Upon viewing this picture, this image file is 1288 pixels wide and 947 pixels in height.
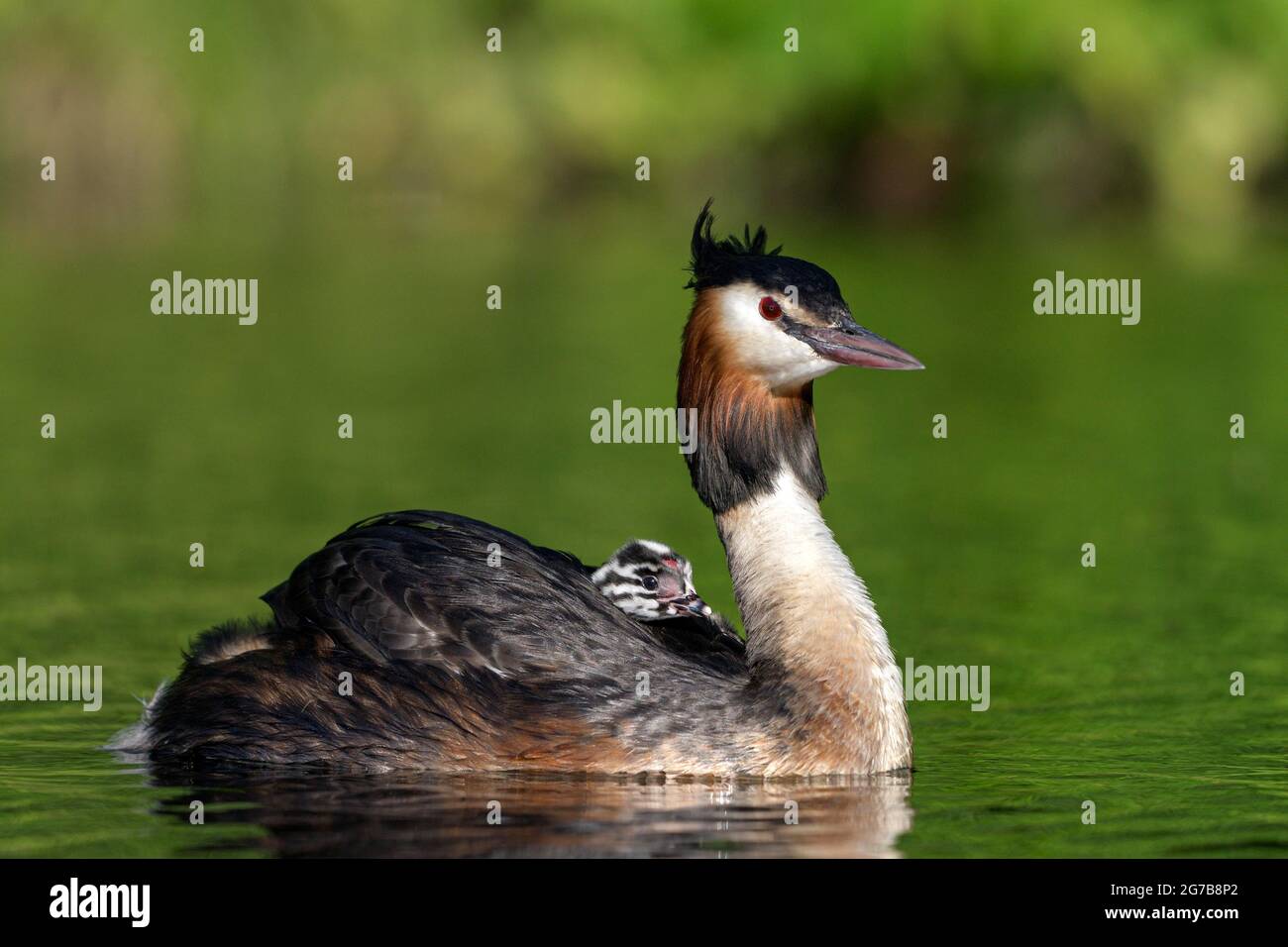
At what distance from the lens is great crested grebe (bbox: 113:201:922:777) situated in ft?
37.6

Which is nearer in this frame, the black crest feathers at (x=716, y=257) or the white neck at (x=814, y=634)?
the white neck at (x=814, y=634)

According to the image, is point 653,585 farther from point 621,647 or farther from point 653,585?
point 621,647

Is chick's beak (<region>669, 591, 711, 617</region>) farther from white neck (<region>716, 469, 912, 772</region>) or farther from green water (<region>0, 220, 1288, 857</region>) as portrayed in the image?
green water (<region>0, 220, 1288, 857</region>)

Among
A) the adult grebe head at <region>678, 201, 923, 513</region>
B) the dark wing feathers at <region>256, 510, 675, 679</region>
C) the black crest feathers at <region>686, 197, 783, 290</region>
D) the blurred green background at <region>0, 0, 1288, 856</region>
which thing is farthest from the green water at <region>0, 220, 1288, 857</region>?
the black crest feathers at <region>686, 197, 783, 290</region>

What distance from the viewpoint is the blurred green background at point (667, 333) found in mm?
13555

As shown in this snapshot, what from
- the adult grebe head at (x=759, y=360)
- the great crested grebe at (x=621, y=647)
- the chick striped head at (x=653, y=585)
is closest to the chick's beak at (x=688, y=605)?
the chick striped head at (x=653, y=585)

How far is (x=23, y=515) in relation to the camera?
19078 mm

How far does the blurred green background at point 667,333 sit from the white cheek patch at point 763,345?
2.12 meters

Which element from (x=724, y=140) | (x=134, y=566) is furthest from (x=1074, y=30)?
(x=134, y=566)

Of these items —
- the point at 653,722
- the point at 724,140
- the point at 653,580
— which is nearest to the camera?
the point at 653,722

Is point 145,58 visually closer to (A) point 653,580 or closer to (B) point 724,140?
(B) point 724,140

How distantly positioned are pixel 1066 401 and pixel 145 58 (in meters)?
27.1

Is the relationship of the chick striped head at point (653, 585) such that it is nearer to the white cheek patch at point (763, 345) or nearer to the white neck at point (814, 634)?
the white neck at point (814, 634)

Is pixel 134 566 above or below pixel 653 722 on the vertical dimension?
above
